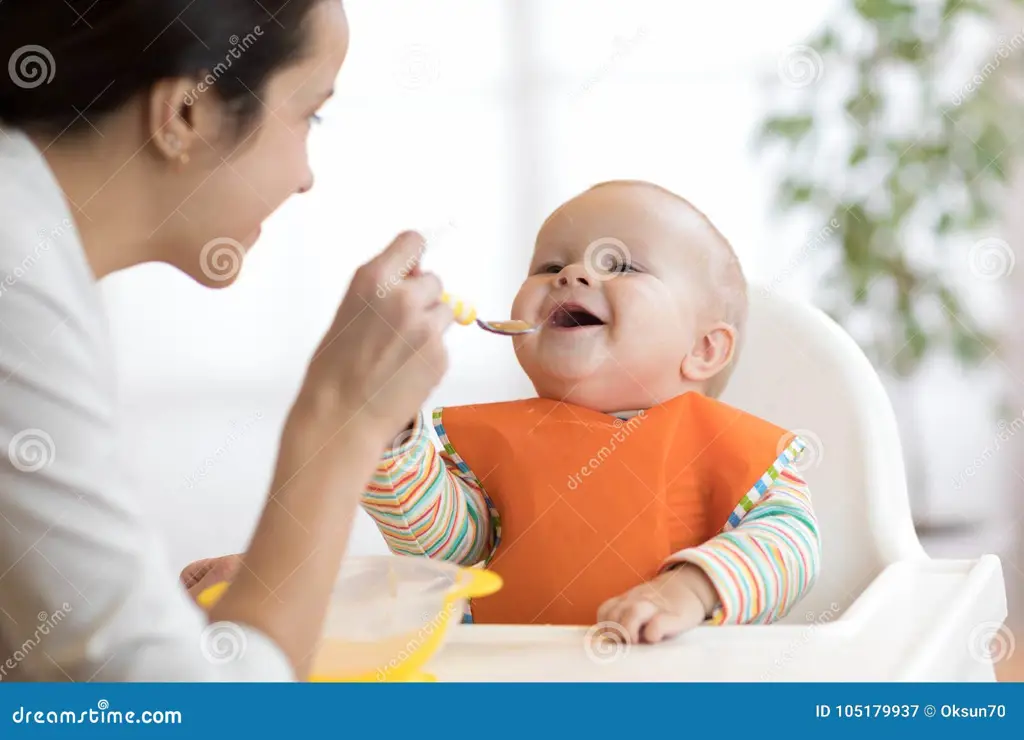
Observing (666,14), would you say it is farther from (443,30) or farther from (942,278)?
(942,278)

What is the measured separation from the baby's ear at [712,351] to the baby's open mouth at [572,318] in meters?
0.13

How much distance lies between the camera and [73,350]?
59 centimetres

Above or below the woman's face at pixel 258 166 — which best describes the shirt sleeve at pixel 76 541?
below

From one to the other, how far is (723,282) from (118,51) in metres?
0.71

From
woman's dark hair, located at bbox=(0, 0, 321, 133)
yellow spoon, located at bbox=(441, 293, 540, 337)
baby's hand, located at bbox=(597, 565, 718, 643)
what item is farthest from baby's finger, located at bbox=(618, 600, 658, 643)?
woman's dark hair, located at bbox=(0, 0, 321, 133)

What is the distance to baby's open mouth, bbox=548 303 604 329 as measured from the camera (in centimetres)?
114

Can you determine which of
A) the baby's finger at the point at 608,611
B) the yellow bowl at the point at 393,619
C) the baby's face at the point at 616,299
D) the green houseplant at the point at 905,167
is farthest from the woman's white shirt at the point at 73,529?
the green houseplant at the point at 905,167

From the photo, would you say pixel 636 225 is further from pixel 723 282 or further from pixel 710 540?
pixel 710 540

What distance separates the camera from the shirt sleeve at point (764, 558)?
93 cm

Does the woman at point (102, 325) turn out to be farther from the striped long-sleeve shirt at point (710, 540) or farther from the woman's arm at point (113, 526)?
the striped long-sleeve shirt at point (710, 540)

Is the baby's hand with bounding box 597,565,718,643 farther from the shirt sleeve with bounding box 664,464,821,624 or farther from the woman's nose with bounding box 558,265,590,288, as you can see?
the woman's nose with bounding box 558,265,590,288
